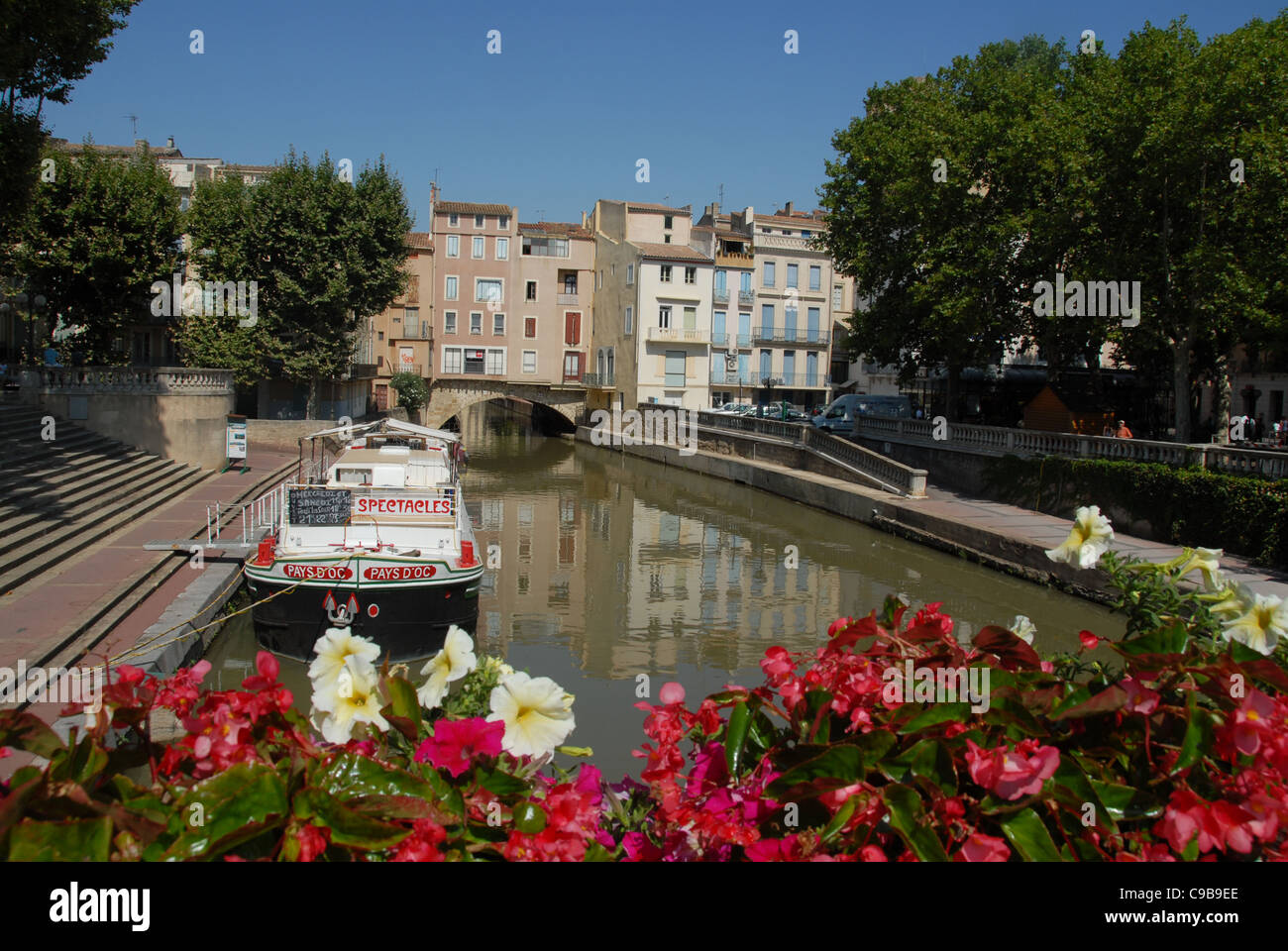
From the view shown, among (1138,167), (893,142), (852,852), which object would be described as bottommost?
(852,852)

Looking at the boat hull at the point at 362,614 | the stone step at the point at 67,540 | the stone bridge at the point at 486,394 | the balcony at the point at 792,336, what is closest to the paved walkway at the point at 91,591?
the stone step at the point at 67,540

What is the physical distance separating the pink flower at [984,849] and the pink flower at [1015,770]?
4.5 inches

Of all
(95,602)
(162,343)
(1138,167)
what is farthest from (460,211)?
(95,602)

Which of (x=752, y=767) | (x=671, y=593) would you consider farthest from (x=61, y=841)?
(x=671, y=593)

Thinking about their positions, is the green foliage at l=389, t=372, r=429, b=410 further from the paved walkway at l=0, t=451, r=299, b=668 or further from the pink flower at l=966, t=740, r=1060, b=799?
the pink flower at l=966, t=740, r=1060, b=799

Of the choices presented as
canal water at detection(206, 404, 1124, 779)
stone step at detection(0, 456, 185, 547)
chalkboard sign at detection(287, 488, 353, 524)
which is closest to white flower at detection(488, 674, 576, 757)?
canal water at detection(206, 404, 1124, 779)

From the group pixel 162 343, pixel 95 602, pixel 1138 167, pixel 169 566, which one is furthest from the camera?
pixel 162 343

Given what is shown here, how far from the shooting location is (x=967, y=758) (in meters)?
2.31

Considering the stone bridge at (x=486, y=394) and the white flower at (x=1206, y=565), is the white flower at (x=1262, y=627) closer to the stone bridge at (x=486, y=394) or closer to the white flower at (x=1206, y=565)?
the white flower at (x=1206, y=565)

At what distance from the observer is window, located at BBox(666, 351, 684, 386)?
5400 centimetres

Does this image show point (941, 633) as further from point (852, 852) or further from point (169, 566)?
point (169, 566)

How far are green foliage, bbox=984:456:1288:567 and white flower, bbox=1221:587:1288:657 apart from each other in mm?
17561

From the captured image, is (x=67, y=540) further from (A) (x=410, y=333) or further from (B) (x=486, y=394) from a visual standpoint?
(A) (x=410, y=333)

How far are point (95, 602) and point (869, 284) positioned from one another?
24765mm
